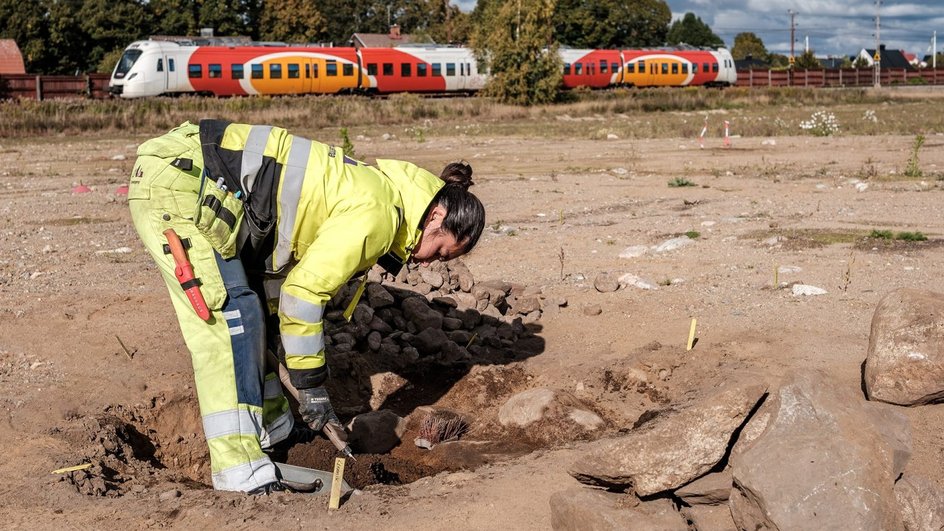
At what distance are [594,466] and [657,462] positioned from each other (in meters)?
0.26

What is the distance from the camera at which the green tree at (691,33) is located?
111 metres

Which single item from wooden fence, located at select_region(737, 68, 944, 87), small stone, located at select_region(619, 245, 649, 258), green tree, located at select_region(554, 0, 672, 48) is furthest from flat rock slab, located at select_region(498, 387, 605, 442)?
green tree, located at select_region(554, 0, 672, 48)

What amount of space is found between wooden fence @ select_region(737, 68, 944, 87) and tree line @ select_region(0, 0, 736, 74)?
13.2 metres

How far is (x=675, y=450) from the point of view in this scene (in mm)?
3852

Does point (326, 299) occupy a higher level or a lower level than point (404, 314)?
higher

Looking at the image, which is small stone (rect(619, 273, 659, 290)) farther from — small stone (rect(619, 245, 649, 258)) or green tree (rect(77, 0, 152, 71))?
green tree (rect(77, 0, 152, 71))

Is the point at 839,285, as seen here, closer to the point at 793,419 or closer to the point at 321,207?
the point at 793,419

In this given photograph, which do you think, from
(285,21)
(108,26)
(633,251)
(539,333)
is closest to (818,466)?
(539,333)

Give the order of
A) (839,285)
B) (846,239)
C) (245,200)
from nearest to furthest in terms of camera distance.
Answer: (245,200)
(839,285)
(846,239)

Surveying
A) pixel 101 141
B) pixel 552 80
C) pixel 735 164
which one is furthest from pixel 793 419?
pixel 552 80

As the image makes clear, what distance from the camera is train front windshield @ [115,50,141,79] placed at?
35344 mm

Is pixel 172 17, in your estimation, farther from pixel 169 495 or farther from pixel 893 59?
pixel 893 59

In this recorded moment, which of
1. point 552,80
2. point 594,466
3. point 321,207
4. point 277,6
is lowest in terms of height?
point 594,466

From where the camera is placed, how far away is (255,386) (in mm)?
4352
